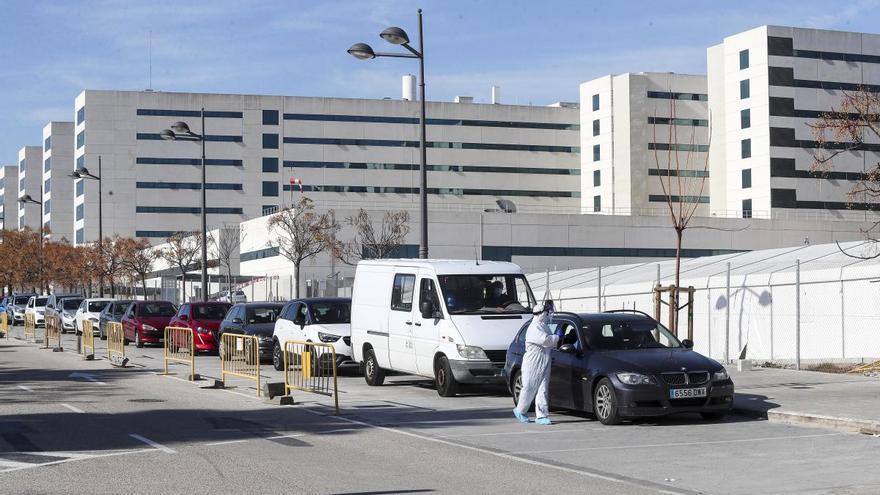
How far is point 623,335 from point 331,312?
10333 millimetres

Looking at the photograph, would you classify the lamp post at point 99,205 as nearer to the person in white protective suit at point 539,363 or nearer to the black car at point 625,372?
the black car at point 625,372

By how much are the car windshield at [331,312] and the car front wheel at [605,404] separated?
412 inches

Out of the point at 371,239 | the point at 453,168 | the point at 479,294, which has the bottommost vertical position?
the point at 479,294

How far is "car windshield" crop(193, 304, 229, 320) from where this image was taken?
3334cm

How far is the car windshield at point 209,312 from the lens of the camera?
33344mm

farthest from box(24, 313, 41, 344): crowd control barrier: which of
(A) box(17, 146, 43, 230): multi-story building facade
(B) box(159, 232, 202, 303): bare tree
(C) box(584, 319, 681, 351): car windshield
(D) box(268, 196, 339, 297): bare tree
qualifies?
(A) box(17, 146, 43, 230): multi-story building facade

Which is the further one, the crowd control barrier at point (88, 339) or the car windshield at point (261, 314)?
the crowd control barrier at point (88, 339)

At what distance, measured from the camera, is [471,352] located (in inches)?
720

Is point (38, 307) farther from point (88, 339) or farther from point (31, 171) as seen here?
point (31, 171)

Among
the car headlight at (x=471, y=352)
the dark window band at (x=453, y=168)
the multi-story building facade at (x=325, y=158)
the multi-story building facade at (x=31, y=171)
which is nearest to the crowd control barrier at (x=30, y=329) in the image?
the car headlight at (x=471, y=352)

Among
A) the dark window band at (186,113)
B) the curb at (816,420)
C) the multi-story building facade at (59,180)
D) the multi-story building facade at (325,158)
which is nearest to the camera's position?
the curb at (816,420)

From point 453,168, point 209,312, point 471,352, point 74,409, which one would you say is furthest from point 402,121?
point 74,409

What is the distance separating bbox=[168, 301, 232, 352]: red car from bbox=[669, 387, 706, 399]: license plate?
66.2 ft

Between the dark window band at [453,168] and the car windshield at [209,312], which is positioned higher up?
the dark window band at [453,168]
